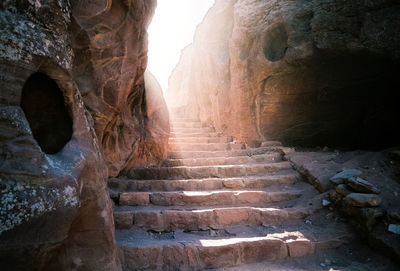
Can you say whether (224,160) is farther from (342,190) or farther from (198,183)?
(342,190)

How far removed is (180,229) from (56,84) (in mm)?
2214

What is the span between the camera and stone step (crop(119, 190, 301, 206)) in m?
3.29

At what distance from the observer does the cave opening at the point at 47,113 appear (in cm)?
175

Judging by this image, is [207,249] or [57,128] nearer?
[57,128]

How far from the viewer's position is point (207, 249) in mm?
2412

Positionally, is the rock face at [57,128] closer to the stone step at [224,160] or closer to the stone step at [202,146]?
the stone step at [224,160]

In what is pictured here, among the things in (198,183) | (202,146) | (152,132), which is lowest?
(198,183)

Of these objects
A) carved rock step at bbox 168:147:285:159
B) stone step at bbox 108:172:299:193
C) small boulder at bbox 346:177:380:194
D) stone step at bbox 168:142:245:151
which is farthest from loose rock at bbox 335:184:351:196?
stone step at bbox 168:142:245:151

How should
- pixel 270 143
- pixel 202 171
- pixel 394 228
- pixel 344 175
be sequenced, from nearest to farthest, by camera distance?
pixel 394 228
pixel 344 175
pixel 202 171
pixel 270 143

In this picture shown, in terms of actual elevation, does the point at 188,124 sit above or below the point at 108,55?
below

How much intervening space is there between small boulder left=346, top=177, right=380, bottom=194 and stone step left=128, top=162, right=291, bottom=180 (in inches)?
56.7

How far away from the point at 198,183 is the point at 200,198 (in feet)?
1.48

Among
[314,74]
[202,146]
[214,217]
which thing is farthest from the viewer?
[202,146]

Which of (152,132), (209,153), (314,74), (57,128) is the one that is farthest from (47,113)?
(314,74)
